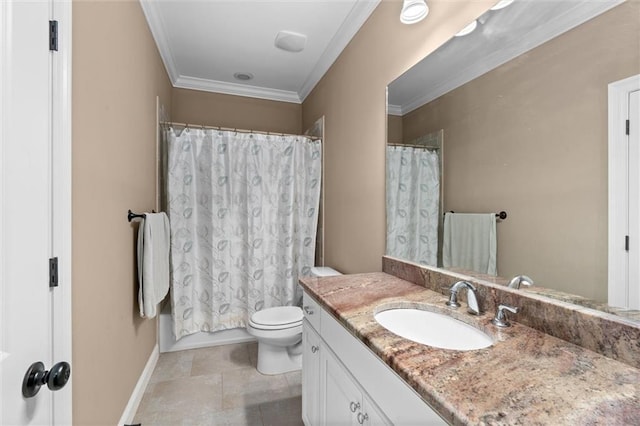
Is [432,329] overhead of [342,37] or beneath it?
beneath

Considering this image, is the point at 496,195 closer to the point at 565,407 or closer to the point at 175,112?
the point at 565,407

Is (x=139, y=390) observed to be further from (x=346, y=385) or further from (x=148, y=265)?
(x=346, y=385)

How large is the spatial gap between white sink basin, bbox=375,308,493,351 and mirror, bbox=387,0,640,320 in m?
0.26

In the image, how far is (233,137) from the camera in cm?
260

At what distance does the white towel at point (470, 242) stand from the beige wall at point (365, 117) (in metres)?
0.49

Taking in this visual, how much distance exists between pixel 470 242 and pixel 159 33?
2548 millimetres

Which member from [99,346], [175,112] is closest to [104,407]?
[99,346]

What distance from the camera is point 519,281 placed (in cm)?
102

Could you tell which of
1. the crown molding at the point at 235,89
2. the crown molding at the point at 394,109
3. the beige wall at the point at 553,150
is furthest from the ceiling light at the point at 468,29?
the crown molding at the point at 235,89

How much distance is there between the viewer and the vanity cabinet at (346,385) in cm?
73

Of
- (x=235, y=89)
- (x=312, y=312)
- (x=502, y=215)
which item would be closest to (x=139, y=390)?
(x=312, y=312)

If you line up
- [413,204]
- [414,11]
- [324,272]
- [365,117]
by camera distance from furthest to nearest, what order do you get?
1. [324,272]
2. [365,117]
3. [413,204]
4. [414,11]
